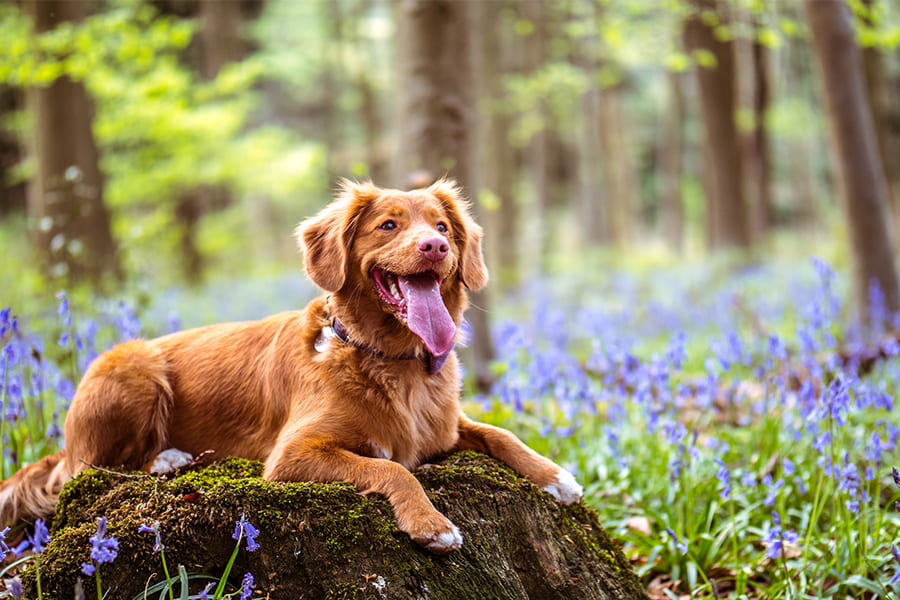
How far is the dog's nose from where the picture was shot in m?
2.76

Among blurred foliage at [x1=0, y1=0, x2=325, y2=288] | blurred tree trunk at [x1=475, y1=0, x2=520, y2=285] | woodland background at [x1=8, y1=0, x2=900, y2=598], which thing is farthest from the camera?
blurred tree trunk at [x1=475, y1=0, x2=520, y2=285]

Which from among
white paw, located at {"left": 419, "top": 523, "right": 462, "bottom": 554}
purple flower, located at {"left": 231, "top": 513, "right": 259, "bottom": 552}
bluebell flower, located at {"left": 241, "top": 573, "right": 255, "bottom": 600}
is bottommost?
white paw, located at {"left": 419, "top": 523, "right": 462, "bottom": 554}

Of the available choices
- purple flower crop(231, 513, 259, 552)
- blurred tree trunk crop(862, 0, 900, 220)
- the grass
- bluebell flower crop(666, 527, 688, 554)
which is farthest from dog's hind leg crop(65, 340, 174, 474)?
blurred tree trunk crop(862, 0, 900, 220)

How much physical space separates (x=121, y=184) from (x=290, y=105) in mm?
15129

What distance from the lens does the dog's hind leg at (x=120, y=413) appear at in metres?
3.08

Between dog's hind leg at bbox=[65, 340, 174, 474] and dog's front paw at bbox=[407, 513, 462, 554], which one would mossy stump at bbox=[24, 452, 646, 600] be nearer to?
dog's front paw at bbox=[407, 513, 462, 554]

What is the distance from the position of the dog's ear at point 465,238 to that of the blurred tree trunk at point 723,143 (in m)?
11.9

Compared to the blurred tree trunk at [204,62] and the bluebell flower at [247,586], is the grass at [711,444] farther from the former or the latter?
the blurred tree trunk at [204,62]

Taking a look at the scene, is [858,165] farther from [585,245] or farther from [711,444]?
[585,245]

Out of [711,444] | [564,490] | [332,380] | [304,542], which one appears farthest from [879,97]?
[304,542]

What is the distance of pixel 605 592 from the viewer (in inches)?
111

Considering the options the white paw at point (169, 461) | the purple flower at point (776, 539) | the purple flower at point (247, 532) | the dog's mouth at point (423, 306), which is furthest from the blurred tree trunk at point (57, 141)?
the purple flower at point (776, 539)

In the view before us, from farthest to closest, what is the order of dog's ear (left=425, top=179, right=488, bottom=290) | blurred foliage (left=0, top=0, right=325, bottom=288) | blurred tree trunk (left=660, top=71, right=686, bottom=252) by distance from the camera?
blurred tree trunk (left=660, top=71, right=686, bottom=252)
blurred foliage (left=0, top=0, right=325, bottom=288)
dog's ear (left=425, top=179, right=488, bottom=290)

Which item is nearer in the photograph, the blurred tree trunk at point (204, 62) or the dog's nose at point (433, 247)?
the dog's nose at point (433, 247)
